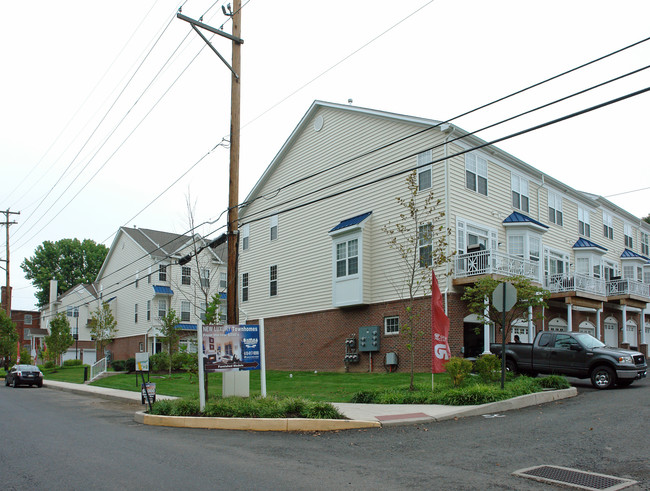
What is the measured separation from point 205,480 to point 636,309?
116 ft

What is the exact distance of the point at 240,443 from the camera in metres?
10.2

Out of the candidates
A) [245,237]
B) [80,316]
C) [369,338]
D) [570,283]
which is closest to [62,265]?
[80,316]

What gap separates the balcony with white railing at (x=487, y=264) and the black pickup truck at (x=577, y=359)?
3.75 metres

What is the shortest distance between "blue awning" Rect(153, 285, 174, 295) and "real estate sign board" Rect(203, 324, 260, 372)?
3363 cm

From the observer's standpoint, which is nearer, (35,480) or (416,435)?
(35,480)

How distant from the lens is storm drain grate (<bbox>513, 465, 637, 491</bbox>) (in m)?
6.77

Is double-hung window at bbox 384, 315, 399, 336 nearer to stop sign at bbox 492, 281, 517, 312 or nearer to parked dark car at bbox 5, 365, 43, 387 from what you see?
stop sign at bbox 492, 281, 517, 312

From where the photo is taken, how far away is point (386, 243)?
25.3 meters

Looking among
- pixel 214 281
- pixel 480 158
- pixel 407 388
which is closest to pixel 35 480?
pixel 407 388

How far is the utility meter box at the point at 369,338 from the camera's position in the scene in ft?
82.8

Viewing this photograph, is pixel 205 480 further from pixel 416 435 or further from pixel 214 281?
pixel 214 281

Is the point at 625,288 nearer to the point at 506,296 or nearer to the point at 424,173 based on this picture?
the point at 424,173

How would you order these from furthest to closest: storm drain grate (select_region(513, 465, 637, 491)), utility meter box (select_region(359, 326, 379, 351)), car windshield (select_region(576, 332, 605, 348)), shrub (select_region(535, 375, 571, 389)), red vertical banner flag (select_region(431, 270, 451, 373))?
1. utility meter box (select_region(359, 326, 379, 351))
2. car windshield (select_region(576, 332, 605, 348))
3. shrub (select_region(535, 375, 571, 389))
4. red vertical banner flag (select_region(431, 270, 451, 373))
5. storm drain grate (select_region(513, 465, 637, 491))

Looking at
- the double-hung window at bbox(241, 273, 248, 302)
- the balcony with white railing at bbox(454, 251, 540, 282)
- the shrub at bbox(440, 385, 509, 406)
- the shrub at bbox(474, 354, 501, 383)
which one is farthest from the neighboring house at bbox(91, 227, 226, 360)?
the shrub at bbox(440, 385, 509, 406)
